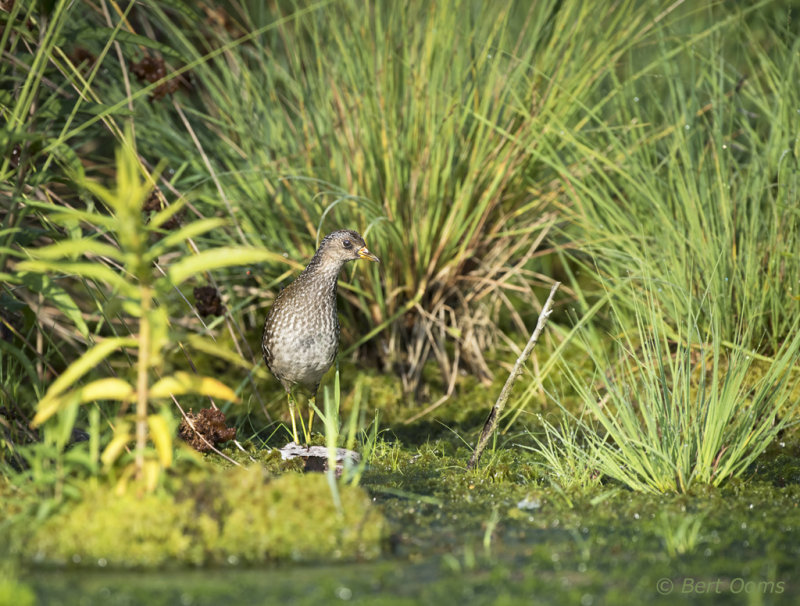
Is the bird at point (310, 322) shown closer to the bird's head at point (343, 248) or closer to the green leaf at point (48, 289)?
the bird's head at point (343, 248)

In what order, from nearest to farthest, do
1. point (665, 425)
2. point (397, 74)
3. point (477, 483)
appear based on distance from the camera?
point (665, 425), point (477, 483), point (397, 74)

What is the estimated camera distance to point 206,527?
9.84 feet

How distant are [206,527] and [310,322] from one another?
6.01ft

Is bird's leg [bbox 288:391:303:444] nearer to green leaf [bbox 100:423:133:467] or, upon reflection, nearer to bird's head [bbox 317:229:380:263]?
bird's head [bbox 317:229:380:263]

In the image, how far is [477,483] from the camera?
4.05 metres

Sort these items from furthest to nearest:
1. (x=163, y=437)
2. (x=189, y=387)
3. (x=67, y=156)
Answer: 1. (x=67, y=156)
2. (x=189, y=387)
3. (x=163, y=437)

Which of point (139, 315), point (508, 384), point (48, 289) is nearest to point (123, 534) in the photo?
point (139, 315)

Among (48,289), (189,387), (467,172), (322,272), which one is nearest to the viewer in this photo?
(189,387)

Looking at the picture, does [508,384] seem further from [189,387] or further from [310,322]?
[189,387]

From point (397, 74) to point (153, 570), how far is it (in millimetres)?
3347

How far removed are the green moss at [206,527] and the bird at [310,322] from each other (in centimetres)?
144

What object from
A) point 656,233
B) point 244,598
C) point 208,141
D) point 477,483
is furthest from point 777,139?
point 244,598

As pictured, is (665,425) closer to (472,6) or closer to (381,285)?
(381,285)

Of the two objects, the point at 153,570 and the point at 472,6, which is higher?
the point at 472,6
